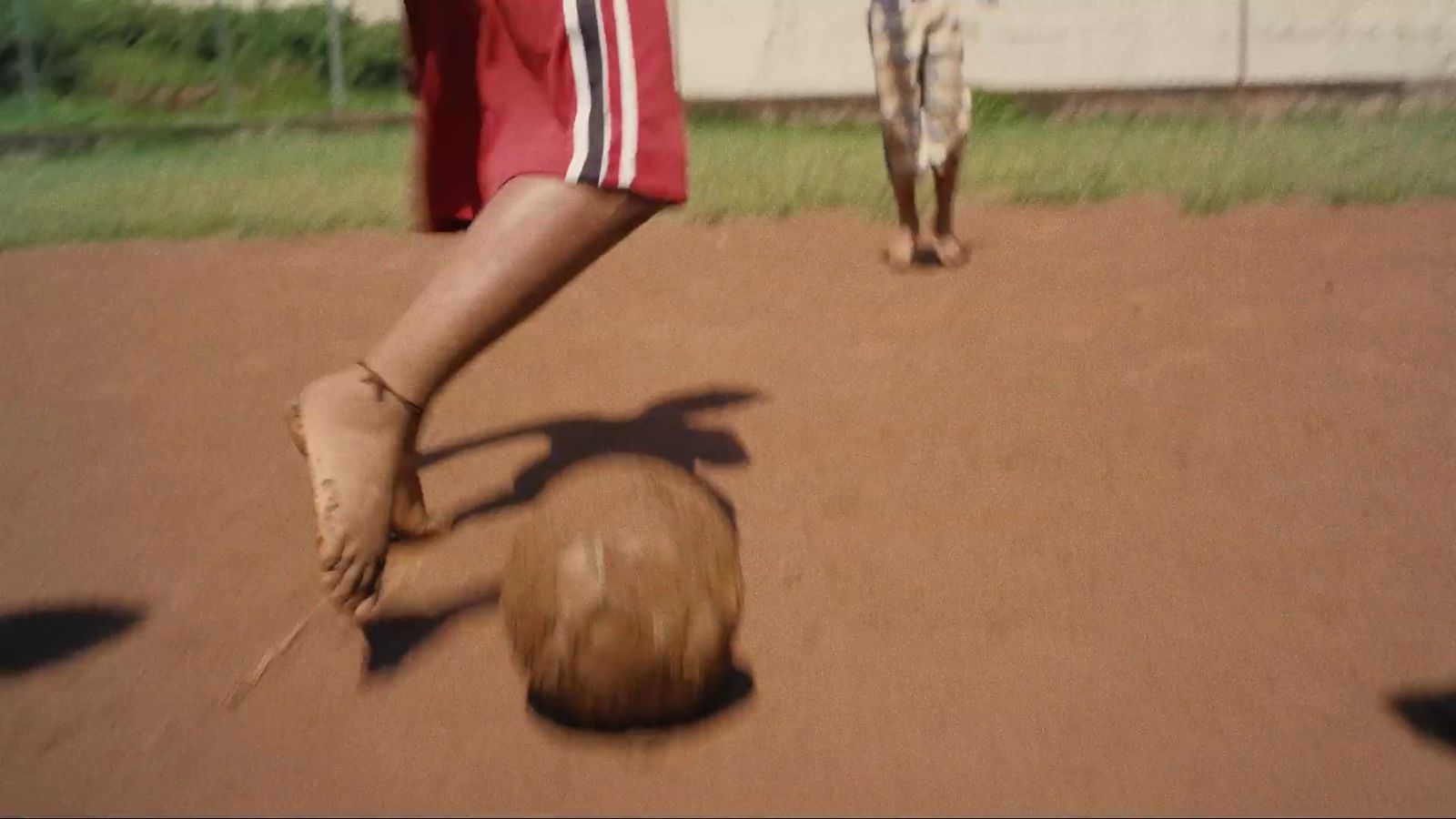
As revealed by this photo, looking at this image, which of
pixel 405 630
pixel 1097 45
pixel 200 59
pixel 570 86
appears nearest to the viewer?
pixel 570 86

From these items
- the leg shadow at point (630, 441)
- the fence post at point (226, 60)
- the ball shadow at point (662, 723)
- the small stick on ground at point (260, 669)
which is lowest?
the fence post at point (226, 60)

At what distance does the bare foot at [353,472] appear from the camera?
2.48 meters

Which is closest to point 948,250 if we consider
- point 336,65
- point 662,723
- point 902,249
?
point 902,249

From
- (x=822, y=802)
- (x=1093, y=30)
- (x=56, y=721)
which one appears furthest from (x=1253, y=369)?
(x=1093, y=30)

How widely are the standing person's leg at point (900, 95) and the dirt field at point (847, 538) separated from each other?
48 cm

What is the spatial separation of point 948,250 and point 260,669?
3.98 m

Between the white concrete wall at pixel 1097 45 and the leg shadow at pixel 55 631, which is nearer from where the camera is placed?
the leg shadow at pixel 55 631

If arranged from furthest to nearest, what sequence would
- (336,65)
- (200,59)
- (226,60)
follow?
(200,59) → (226,60) → (336,65)

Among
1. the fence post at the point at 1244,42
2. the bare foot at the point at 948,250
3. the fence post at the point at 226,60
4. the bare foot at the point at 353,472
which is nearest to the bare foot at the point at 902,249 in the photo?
the bare foot at the point at 948,250

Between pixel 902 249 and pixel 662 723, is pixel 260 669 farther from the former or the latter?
pixel 902 249

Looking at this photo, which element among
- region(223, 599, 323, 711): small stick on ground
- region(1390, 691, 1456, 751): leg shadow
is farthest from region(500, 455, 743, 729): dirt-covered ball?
region(1390, 691, 1456, 751): leg shadow

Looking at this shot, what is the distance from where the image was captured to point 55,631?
3.03 meters

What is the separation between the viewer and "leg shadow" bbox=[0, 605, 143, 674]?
115 inches

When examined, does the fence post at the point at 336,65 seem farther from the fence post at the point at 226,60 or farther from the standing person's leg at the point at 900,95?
the standing person's leg at the point at 900,95
